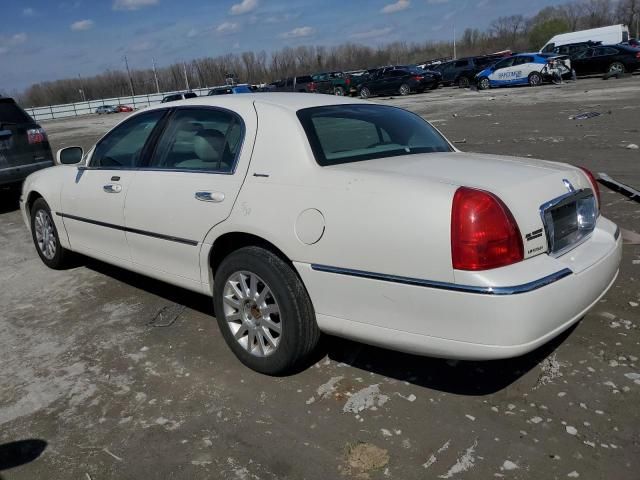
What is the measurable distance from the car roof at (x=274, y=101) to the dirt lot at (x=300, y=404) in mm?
1572

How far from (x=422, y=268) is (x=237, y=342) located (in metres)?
1.42

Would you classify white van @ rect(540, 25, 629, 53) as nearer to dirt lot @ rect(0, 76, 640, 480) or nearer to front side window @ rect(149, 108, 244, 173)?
front side window @ rect(149, 108, 244, 173)

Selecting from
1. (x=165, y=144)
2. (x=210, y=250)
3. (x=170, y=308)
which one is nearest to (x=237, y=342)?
(x=210, y=250)

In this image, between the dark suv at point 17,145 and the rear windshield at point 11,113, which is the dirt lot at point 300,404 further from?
the rear windshield at point 11,113

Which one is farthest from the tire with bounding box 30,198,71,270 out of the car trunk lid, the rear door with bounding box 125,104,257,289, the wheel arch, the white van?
the white van

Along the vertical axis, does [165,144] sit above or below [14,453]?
above

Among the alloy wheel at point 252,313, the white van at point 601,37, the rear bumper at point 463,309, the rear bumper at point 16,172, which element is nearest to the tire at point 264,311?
the alloy wheel at point 252,313

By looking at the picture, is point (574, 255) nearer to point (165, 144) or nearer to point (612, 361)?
point (612, 361)

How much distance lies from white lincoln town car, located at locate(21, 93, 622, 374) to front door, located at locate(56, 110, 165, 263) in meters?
0.03

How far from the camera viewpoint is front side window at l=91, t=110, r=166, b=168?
13.9 feet

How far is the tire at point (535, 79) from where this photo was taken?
90.4 feet

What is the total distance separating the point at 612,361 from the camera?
3291 millimetres

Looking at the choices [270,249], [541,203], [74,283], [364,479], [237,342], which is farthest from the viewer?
[74,283]

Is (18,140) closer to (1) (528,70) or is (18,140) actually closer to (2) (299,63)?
(1) (528,70)
